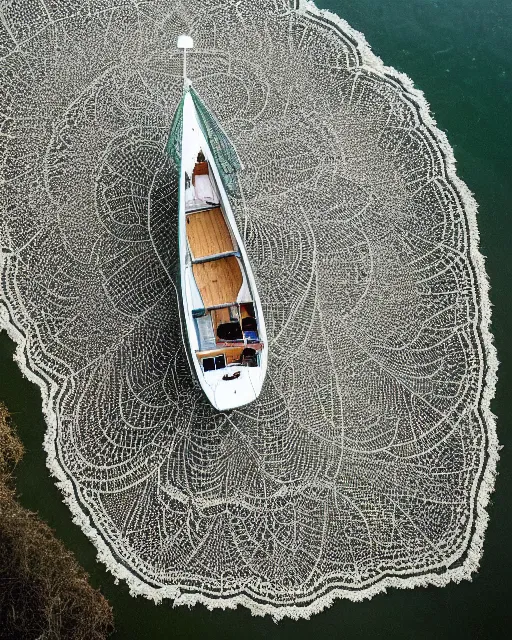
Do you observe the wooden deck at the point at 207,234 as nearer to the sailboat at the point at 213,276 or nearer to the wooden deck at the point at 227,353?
the sailboat at the point at 213,276

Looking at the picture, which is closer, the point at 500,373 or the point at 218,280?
the point at 218,280

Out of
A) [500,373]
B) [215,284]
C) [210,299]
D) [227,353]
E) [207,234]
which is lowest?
[500,373]

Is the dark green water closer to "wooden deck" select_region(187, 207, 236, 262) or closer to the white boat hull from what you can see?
the white boat hull

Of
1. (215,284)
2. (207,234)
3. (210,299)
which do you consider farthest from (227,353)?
(207,234)

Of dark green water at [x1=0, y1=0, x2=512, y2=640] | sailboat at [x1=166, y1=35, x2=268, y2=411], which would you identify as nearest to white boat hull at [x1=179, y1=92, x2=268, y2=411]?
sailboat at [x1=166, y1=35, x2=268, y2=411]

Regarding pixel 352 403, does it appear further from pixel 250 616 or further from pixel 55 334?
pixel 55 334

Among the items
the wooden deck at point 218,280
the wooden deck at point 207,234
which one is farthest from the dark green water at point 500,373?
the wooden deck at point 207,234

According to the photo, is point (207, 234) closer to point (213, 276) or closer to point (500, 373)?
point (213, 276)
